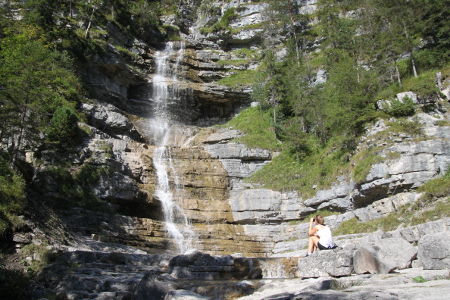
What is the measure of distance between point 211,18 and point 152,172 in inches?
1176

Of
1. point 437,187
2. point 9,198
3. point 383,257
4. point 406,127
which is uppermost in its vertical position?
point 406,127

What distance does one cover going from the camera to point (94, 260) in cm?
1202

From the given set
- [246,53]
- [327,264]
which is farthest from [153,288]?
[246,53]

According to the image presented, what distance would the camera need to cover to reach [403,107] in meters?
21.2

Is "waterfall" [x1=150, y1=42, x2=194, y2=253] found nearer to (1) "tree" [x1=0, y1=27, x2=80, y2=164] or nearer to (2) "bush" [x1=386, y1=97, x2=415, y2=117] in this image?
(1) "tree" [x1=0, y1=27, x2=80, y2=164]

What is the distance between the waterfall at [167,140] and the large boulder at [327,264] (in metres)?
12.3

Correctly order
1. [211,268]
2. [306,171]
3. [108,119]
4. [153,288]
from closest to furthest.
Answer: [153,288] < [211,268] < [306,171] < [108,119]

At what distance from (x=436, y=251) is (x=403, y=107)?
1543cm

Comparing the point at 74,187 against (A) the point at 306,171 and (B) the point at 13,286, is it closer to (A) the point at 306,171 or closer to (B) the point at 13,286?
(B) the point at 13,286

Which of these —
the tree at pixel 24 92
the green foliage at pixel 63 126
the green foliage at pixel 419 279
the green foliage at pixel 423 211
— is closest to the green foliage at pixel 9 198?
the tree at pixel 24 92

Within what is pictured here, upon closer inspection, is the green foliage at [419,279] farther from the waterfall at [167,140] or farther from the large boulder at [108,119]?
the large boulder at [108,119]

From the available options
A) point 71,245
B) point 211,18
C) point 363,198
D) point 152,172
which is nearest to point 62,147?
point 152,172

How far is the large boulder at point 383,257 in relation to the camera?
8125 millimetres

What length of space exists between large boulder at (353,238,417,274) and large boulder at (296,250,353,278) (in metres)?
0.19
